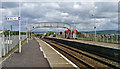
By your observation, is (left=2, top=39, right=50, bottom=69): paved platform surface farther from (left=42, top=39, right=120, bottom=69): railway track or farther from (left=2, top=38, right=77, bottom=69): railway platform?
(left=42, top=39, right=120, bottom=69): railway track

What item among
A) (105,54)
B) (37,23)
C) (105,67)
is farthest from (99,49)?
(37,23)

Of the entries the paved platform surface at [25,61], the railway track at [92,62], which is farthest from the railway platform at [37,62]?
the railway track at [92,62]

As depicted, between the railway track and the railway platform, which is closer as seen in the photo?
the railway platform

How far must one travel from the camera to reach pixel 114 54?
13.7m

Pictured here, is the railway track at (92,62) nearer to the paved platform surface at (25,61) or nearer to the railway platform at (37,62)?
the railway platform at (37,62)

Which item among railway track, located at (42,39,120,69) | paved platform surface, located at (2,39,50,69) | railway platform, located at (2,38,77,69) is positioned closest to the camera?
railway platform, located at (2,38,77,69)

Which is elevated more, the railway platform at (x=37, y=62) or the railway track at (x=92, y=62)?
the railway platform at (x=37, y=62)

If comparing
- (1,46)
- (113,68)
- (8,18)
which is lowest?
(113,68)

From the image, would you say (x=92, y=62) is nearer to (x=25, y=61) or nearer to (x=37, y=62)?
(x=37, y=62)

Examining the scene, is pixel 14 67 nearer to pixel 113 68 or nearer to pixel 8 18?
pixel 113 68

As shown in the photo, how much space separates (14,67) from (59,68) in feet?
8.89

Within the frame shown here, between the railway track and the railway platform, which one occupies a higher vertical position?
the railway platform

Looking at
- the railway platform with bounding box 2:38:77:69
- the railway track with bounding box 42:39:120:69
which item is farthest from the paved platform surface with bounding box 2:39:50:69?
the railway track with bounding box 42:39:120:69

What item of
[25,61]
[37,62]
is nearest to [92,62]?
[37,62]
